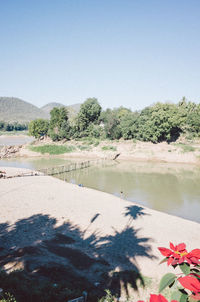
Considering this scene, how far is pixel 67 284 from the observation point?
730 cm

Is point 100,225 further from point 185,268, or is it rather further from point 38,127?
point 38,127

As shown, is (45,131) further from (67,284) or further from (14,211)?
(67,284)

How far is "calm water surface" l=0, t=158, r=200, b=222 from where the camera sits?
21469 mm

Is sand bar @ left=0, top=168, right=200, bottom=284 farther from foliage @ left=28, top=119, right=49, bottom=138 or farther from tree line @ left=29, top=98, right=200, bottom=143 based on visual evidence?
foliage @ left=28, top=119, right=49, bottom=138

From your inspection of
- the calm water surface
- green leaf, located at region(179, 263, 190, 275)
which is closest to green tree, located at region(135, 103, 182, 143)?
the calm water surface

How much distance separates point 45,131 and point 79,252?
61.2 metres

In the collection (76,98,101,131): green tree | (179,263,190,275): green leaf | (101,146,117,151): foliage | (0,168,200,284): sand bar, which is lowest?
(0,168,200,284): sand bar

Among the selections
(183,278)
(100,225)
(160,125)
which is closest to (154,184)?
(100,225)

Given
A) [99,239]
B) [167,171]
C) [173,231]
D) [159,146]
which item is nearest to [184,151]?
[159,146]

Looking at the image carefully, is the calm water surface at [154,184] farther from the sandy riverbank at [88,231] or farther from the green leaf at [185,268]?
the green leaf at [185,268]

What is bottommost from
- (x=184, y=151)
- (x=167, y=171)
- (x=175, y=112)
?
(x=167, y=171)

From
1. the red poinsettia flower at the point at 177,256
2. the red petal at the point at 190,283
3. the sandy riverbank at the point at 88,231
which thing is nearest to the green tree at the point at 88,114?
the sandy riverbank at the point at 88,231

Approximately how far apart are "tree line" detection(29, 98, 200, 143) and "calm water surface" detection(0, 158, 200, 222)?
1204cm

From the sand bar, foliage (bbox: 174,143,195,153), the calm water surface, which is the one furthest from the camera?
foliage (bbox: 174,143,195,153)
